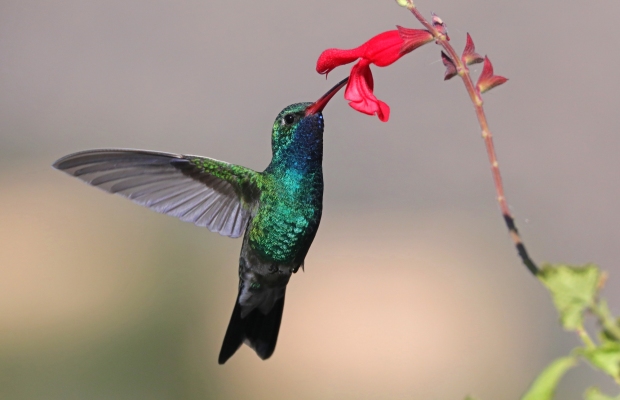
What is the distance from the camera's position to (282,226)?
4.50 feet

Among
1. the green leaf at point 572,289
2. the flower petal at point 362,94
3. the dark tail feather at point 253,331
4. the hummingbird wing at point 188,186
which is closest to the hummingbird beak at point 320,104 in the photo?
the flower petal at point 362,94

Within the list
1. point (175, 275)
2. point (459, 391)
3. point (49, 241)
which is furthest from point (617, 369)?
point (49, 241)

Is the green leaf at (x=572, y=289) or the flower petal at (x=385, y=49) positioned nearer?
the green leaf at (x=572, y=289)

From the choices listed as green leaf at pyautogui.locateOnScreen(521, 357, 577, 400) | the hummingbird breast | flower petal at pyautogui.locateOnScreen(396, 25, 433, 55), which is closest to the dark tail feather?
the hummingbird breast

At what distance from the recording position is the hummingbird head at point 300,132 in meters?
1.25

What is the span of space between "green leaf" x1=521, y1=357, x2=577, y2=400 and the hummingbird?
68cm

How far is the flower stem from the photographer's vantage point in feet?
2.10

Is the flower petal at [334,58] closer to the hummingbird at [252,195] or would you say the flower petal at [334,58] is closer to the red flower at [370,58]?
the red flower at [370,58]

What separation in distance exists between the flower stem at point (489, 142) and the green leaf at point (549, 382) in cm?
9

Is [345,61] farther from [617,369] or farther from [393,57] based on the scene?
[617,369]

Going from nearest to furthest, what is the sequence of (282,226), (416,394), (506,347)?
(282,226) < (416,394) < (506,347)

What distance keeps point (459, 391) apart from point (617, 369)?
2.75 meters

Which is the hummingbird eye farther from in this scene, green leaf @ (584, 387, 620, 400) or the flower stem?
green leaf @ (584, 387, 620, 400)

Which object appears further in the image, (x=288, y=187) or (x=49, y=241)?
(x=49, y=241)
